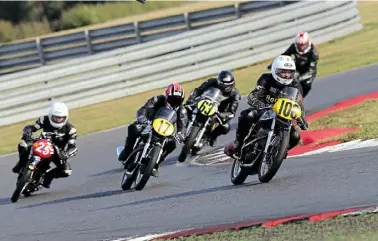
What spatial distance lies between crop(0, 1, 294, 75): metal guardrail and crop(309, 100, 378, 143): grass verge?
40.0 ft

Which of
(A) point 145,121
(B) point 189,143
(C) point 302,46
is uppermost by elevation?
(A) point 145,121

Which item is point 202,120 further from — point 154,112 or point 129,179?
point 129,179

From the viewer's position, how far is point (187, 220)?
9.12 m

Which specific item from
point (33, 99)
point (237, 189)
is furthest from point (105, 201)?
point (33, 99)

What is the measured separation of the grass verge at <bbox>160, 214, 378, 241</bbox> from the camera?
23.0ft

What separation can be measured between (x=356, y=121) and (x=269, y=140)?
387 centimetres

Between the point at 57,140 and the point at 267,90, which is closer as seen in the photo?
the point at 267,90

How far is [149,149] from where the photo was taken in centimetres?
1191

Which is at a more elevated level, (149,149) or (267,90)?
(267,90)

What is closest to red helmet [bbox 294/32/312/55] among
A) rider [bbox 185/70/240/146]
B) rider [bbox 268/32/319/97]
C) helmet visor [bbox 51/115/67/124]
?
rider [bbox 268/32/319/97]

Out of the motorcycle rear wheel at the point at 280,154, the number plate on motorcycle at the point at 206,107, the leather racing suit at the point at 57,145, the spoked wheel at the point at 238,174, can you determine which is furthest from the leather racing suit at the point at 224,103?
the motorcycle rear wheel at the point at 280,154

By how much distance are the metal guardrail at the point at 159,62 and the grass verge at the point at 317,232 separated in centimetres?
1291

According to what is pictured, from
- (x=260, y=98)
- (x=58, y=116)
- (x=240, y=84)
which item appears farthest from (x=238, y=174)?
(x=240, y=84)

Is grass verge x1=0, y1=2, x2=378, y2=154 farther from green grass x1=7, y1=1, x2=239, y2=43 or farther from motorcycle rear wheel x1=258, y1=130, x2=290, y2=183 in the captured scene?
green grass x1=7, y1=1, x2=239, y2=43
